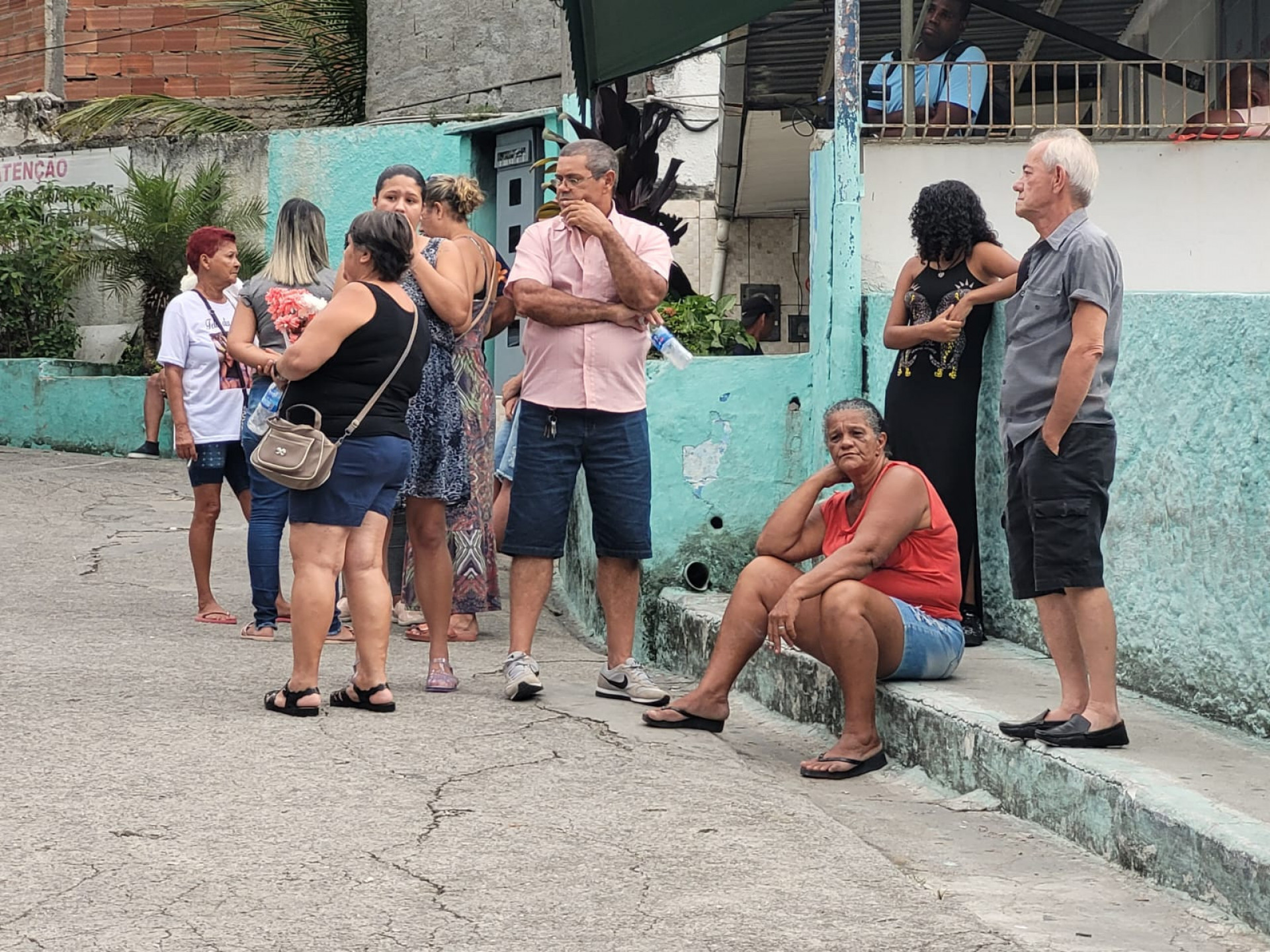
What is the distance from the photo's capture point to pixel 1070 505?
469 cm

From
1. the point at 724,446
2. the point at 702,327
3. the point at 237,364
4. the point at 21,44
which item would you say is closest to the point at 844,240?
the point at 724,446

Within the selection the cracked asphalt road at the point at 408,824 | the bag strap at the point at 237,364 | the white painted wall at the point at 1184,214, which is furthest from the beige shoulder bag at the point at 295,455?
the white painted wall at the point at 1184,214

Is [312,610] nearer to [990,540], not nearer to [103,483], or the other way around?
[990,540]

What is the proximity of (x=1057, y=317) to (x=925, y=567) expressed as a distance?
1.13m

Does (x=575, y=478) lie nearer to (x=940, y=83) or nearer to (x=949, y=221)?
(x=949, y=221)

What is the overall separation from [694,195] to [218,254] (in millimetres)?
6625

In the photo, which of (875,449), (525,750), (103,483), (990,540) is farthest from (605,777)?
(103,483)

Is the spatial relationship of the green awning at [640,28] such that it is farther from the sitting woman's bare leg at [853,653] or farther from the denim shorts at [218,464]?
the sitting woman's bare leg at [853,653]

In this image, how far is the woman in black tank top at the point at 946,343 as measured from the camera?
6.44 meters

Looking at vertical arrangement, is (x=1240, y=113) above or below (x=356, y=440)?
above

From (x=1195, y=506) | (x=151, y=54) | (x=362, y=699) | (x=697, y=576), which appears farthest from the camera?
(x=151, y=54)

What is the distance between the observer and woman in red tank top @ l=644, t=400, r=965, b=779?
17.4 ft

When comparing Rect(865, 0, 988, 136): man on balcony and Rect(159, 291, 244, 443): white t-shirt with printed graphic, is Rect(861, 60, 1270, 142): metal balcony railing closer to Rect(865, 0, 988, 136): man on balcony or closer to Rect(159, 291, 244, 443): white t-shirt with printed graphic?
Rect(865, 0, 988, 136): man on balcony

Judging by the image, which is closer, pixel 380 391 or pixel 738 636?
pixel 380 391
